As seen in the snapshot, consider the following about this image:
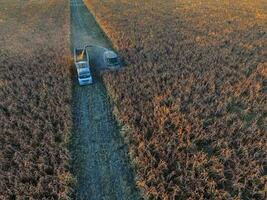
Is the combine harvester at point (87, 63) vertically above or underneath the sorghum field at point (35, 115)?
above

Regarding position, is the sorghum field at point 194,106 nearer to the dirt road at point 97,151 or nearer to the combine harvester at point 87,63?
the dirt road at point 97,151

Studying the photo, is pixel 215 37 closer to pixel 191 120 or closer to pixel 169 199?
pixel 191 120

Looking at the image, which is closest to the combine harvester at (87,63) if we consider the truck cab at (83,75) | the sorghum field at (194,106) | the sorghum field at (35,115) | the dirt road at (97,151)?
the truck cab at (83,75)

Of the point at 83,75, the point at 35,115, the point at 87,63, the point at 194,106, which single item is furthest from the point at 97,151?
the point at 87,63

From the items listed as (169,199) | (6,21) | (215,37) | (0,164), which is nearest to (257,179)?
(169,199)

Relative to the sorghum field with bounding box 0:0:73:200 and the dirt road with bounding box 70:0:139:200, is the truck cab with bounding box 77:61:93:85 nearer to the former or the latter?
the dirt road with bounding box 70:0:139:200

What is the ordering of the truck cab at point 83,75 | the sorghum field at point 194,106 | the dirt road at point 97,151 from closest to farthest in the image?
the sorghum field at point 194,106
the dirt road at point 97,151
the truck cab at point 83,75

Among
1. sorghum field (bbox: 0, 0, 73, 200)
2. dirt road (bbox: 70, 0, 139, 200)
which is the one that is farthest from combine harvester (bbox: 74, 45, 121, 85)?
sorghum field (bbox: 0, 0, 73, 200)
